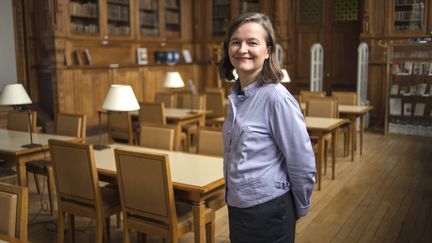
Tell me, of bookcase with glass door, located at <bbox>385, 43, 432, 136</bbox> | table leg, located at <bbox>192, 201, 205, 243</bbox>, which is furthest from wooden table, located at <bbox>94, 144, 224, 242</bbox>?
bookcase with glass door, located at <bbox>385, 43, 432, 136</bbox>

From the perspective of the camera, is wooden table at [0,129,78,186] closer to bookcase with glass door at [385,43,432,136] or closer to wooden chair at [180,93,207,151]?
wooden chair at [180,93,207,151]

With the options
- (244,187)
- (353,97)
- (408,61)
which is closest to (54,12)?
(353,97)

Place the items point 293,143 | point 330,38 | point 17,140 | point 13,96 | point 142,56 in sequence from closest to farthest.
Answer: point 293,143 → point 13,96 → point 17,140 → point 142,56 → point 330,38

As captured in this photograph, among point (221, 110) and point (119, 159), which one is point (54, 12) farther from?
point (119, 159)

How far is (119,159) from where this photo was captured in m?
2.85

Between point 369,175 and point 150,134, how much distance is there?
2.97m

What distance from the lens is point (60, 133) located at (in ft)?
15.6

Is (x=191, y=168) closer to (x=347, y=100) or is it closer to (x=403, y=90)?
(x=347, y=100)

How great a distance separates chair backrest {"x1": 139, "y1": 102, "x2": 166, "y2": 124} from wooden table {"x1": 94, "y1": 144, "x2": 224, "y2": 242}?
82.5 inches

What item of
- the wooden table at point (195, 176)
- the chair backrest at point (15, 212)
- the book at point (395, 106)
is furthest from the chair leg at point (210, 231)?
the book at point (395, 106)

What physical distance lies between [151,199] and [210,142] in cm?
101

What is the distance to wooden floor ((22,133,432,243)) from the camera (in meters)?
3.77

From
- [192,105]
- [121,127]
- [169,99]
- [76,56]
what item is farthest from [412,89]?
[76,56]

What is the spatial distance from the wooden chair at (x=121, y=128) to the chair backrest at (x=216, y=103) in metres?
1.49
